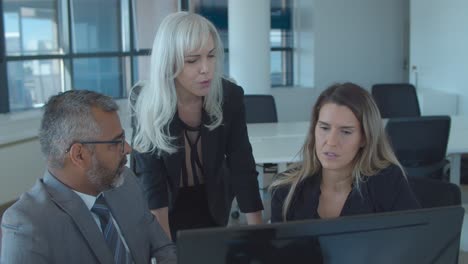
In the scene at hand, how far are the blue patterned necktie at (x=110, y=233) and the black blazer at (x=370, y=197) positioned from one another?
1.74 feet

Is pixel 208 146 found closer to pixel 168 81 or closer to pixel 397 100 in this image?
pixel 168 81

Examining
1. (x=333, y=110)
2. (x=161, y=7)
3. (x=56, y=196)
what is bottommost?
(x=56, y=196)

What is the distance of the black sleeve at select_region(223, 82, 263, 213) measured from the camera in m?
2.14

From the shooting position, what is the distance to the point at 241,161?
216 centimetres

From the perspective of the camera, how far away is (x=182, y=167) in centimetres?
206

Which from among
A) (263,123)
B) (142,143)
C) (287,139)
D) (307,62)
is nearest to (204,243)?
(142,143)

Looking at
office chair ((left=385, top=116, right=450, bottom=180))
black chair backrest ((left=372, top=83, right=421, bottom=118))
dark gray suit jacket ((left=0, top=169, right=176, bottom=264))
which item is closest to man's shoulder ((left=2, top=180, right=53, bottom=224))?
dark gray suit jacket ((left=0, top=169, right=176, bottom=264))

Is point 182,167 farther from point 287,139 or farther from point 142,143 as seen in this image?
point 287,139

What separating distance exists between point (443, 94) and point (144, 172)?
17.1ft

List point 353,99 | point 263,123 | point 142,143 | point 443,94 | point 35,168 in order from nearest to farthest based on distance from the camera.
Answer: point 353,99 → point 142,143 → point 263,123 → point 35,168 → point 443,94

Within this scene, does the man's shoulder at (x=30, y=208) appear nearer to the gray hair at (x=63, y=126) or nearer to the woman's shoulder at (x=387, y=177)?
the gray hair at (x=63, y=126)

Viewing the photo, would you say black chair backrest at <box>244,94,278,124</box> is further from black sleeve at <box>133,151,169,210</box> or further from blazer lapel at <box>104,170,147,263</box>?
blazer lapel at <box>104,170,147,263</box>

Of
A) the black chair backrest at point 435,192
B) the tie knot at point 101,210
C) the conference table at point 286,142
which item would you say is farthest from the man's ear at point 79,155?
the conference table at point 286,142

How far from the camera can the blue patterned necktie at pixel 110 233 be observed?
1496 mm
